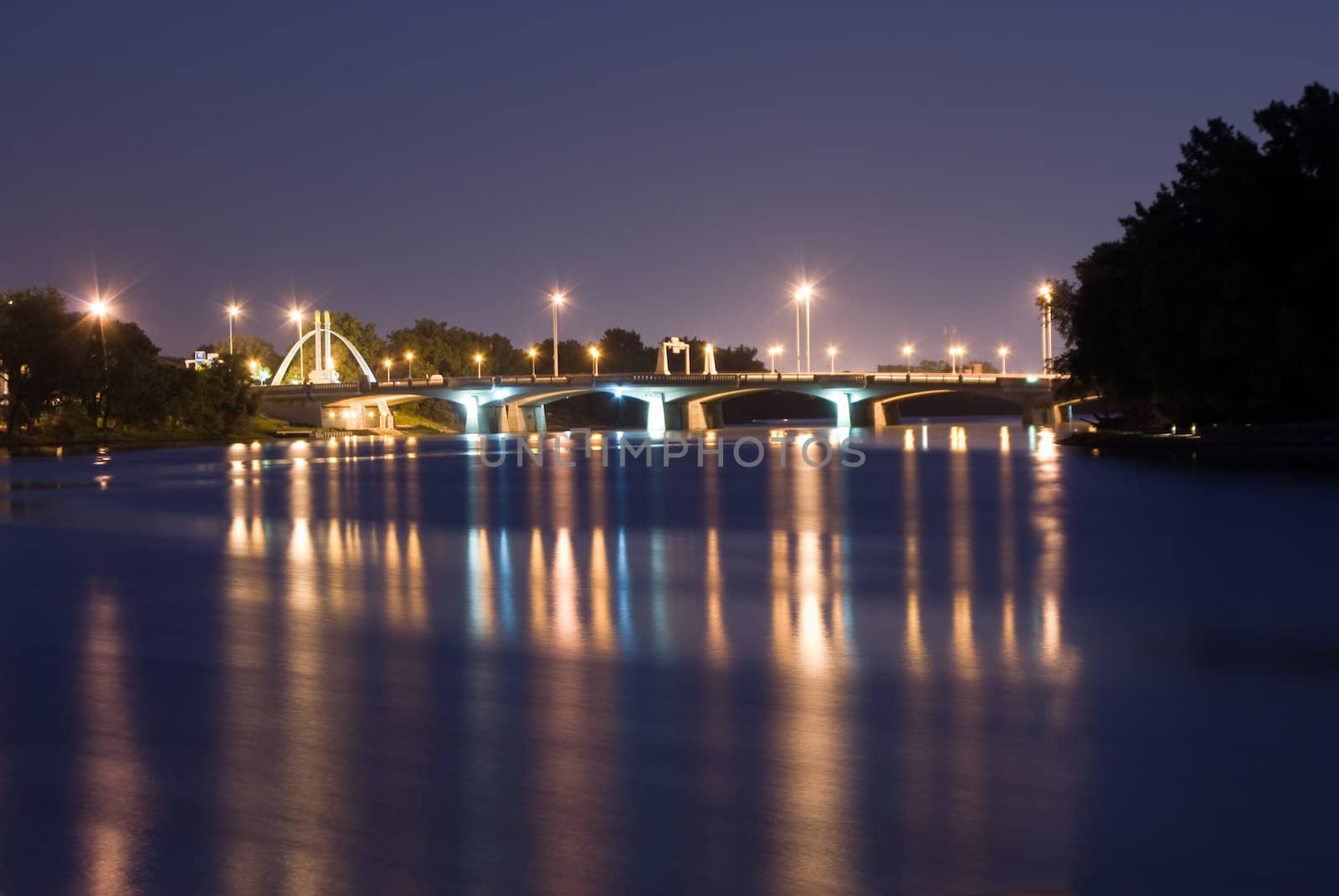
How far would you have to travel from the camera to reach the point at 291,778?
8062 mm

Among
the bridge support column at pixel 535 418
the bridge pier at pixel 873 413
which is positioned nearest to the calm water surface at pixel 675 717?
the bridge pier at pixel 873 413

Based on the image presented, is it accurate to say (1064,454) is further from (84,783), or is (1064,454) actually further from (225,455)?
(84,783)

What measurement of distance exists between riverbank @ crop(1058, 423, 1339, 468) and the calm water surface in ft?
99.5

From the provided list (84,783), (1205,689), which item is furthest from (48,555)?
(1205,689)

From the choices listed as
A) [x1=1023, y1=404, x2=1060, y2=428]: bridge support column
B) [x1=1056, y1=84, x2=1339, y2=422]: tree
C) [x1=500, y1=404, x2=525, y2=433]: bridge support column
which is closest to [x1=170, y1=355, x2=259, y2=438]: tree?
[x1=500, y1=404, x2=525, y2=433]: bridge support column

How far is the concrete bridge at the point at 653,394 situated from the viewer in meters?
121

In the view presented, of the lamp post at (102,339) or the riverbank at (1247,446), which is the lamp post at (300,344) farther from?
the riverbank at (1247,446)

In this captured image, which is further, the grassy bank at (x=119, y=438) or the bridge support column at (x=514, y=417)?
the bridge support column at (x=514, y=417)

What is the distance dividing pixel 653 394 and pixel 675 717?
4742 inches

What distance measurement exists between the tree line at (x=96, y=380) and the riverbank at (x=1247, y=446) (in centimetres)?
5696

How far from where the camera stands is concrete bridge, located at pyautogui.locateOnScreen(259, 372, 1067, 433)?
121062 mm

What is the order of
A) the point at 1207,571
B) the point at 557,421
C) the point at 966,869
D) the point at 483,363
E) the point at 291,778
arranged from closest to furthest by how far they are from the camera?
the point at 966,869
the point at 291,778
the point at 1207,571
the point at 557,421
the point at 483,363

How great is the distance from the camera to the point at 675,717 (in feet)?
31.5

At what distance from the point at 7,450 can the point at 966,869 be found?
81.6 meters
